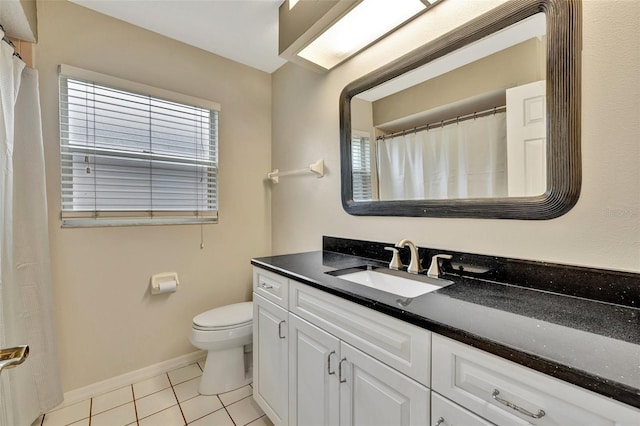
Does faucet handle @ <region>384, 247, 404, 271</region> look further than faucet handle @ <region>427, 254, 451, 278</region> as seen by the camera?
Yes

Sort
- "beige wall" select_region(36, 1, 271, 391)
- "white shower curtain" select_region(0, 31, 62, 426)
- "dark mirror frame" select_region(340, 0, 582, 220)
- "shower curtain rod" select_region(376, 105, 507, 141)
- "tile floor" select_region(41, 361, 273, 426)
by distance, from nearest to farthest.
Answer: "dark mirror frame" select_region(340, 0, 582, 220) → "shower curtain rod" select_region(376, 105, 507, 141) → "white shower curtain" select_region(0, 31, 62, 426) → "tile floor" select_region(41, 361, 273, 426) → "beige wall" select_region(36, 1, 271, 391)

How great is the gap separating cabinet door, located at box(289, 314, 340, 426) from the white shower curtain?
129 centimetres

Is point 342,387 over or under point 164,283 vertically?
under

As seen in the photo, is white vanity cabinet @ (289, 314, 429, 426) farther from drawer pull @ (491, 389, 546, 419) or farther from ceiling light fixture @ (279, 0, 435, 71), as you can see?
ceiling light fixture @ (279, 0, 435, 71)

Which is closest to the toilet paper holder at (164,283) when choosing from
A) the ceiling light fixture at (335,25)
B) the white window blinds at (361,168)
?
the white window blinds at (361,168)

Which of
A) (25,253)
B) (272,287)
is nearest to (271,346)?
(272,287)

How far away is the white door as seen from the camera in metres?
1.00

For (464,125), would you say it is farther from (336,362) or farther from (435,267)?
(336,362)

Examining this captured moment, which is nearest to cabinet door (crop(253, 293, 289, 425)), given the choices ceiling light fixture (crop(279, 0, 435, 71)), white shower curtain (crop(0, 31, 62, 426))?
white shower curtain (crop(0, 31, 62, 426))

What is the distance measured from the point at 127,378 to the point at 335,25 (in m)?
2.52

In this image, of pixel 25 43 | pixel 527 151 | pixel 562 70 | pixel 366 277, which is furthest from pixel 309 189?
pixel 25 43

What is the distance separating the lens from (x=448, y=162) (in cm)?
130

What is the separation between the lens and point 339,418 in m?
1.04

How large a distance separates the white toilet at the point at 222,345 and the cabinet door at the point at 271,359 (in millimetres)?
253
